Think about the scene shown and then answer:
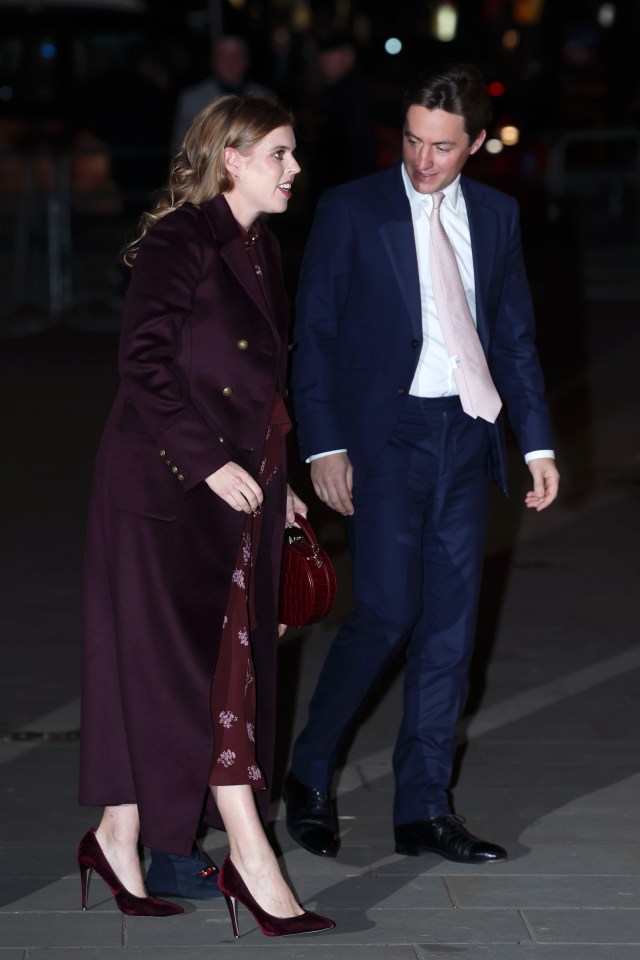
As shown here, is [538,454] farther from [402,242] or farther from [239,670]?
[239,670]

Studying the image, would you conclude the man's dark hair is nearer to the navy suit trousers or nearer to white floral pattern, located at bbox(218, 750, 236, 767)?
the navy suit trousers

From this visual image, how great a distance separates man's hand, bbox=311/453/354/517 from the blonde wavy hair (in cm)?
81

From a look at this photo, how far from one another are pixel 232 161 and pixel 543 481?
1.27 meters

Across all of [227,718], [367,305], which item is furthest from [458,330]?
[227,718]

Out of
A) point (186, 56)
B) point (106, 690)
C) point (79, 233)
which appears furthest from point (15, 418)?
point (186, 56)

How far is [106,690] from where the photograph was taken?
4305 mm

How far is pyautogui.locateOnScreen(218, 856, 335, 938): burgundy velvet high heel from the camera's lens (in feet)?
13.6

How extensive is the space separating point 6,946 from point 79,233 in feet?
39.1

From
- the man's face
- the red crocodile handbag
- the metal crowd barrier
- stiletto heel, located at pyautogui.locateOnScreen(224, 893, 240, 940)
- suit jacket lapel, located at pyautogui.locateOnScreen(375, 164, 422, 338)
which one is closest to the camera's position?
stiletto heel, located at pyautogui.locateOnScreen(224, 893, 240, 940)

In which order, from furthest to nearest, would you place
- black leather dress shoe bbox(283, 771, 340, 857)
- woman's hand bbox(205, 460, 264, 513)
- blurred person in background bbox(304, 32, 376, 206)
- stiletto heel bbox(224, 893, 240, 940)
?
blurred person in background bbox(304, 32, 376, 206), black leather dress shoe bbox(283, 771, 340, 857), stiletto heel bbox(224, 893, 240, 940), woman's hand bbox(205, 460, 264, 513)

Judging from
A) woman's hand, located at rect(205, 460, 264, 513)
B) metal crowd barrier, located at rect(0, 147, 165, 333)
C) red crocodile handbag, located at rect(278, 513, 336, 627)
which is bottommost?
metal crowd barrier, located at rect(0, 147, 165, 333)

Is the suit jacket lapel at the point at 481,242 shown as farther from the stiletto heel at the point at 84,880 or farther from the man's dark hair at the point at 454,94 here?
the stiletto heel at the point at 84,880

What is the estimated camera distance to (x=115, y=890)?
431cm

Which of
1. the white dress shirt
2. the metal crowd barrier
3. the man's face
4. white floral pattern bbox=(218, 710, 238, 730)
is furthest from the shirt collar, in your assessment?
the metal crowd barrier
